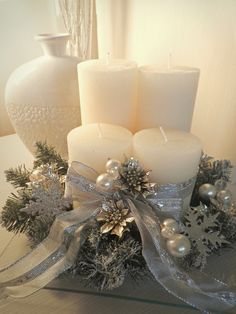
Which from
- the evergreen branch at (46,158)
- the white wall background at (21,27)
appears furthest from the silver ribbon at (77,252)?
the white wall background at (21,27)

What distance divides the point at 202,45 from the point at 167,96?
181mm

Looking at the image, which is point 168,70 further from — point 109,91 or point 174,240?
point 174,240

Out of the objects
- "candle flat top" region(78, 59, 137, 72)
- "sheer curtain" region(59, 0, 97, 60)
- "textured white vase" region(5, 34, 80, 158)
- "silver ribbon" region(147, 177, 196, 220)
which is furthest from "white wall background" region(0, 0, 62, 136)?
"silver ribbon" region(147, 177, 196, 220)

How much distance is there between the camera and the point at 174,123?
1.51 feet

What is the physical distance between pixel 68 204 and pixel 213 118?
13.6 inches

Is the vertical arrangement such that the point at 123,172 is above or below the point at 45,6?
below

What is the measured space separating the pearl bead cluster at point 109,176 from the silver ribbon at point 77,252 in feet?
0.07

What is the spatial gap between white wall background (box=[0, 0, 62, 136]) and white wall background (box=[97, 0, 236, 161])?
0.36 metres

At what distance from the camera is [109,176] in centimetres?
35

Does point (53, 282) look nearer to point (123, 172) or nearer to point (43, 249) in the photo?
point (43, 249)

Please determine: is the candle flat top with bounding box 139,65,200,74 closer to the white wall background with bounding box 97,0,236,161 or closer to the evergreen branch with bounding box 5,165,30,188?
the white wall background with bounding box 97,0,236,161

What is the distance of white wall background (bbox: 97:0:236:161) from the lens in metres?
0.51

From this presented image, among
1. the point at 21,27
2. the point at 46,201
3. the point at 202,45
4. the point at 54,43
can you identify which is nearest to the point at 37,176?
the point at 46,201

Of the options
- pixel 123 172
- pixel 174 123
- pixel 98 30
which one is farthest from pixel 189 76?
pixel 98 30
